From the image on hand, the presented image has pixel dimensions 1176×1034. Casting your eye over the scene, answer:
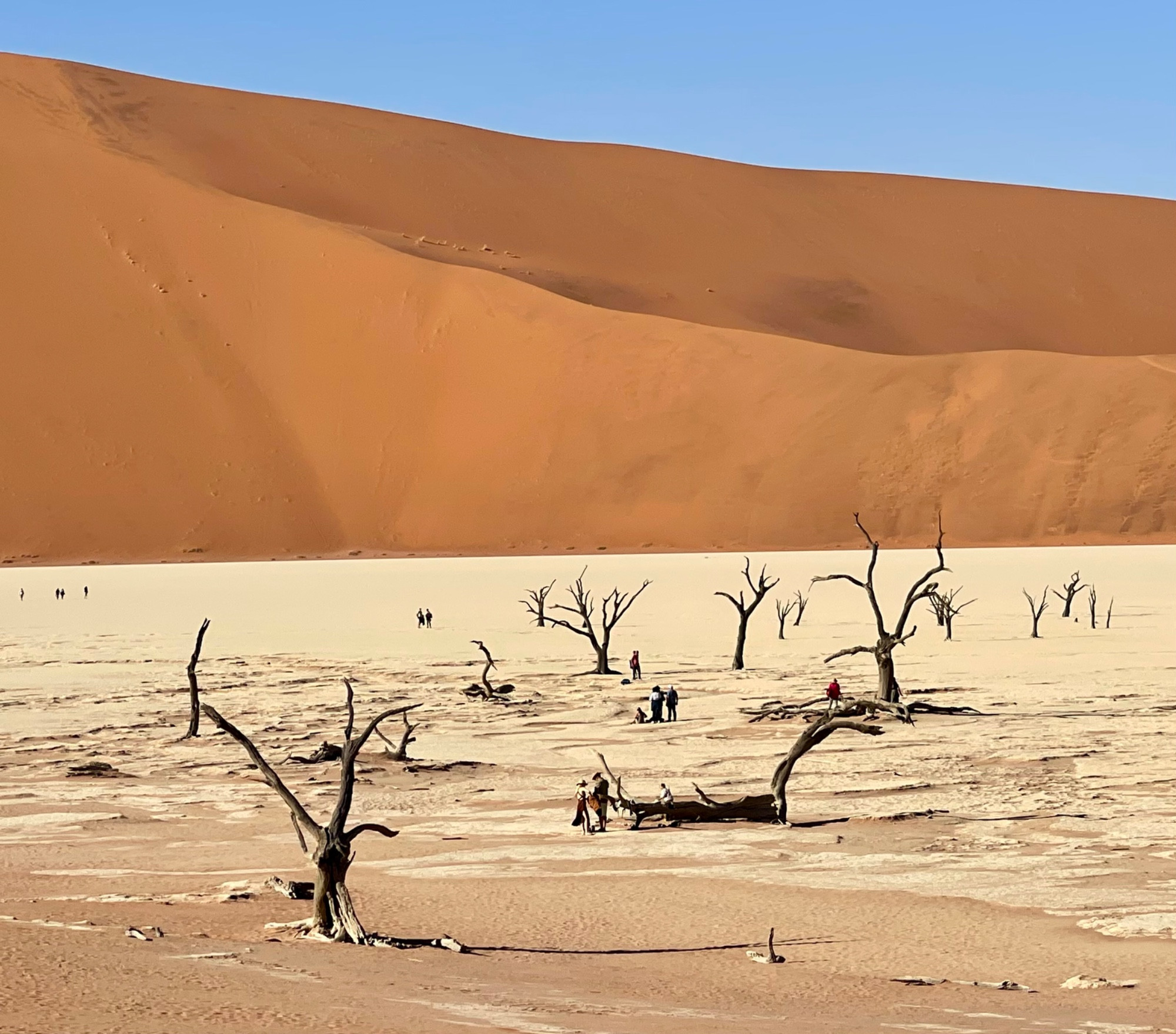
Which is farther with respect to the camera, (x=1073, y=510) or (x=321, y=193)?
(x=321, y=193)

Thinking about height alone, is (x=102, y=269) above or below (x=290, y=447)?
above

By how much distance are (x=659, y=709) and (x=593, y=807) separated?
22.9 ft

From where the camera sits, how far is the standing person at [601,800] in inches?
529

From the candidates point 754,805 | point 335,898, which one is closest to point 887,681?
point 754,805

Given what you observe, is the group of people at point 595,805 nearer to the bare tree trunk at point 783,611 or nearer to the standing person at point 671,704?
the standing person at point 671,704

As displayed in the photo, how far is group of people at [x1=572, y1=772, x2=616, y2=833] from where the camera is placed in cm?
1336

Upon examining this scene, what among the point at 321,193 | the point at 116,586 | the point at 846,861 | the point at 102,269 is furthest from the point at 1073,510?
the point at 846,861

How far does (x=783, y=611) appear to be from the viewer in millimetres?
40219

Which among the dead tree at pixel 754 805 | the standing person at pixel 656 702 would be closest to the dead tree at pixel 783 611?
the standing person at pixel 656 702

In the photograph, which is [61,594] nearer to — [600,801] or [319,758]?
[319,758]

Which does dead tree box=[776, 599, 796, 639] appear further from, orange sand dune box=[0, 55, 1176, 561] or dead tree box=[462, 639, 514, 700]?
orange sand dune box=[0, 55, 1176, 561]

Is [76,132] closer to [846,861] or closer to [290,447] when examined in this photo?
[290,447]

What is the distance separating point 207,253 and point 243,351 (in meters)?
7.24

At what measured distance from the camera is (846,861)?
1220cm
